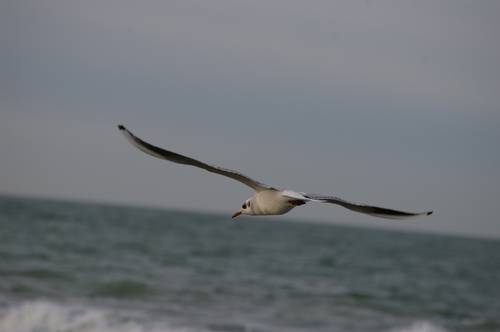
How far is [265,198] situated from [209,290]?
1269 centimetres

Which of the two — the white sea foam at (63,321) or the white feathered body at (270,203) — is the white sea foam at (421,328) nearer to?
the white sea foam at (63,321)

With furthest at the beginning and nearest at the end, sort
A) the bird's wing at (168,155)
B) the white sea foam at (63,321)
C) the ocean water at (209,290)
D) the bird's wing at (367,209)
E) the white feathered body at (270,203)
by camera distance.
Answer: the ocean water at (209,290), the white sea foam at (63,321), the white feathered body at (270,203), the bird's wing at (168,155), the bird's wing at (367,209)

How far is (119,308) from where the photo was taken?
14.6 m

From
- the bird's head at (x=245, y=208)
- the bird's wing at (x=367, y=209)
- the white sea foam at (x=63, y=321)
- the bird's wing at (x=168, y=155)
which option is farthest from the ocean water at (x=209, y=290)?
the bird's wing at (x=367, y=209)

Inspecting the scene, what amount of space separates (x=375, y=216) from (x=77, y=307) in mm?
10554

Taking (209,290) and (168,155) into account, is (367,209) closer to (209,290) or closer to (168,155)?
(168,155)

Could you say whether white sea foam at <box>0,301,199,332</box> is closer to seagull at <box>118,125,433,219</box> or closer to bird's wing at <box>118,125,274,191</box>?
seagull at <box>118,125,433,219</box>

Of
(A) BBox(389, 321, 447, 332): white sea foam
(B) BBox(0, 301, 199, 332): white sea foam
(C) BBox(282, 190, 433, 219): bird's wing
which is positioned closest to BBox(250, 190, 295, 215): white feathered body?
(C) BBox(282, 190, 433, 219): bird's wing

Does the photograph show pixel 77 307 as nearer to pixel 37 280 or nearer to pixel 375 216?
pixel 37 280

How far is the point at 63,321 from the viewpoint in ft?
42.0

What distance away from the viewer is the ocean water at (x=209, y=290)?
45.2ft

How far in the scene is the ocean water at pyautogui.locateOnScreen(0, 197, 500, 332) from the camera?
1377 cm

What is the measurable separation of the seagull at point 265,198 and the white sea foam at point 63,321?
744cm

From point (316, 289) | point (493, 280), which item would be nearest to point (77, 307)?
point (316, 289)
